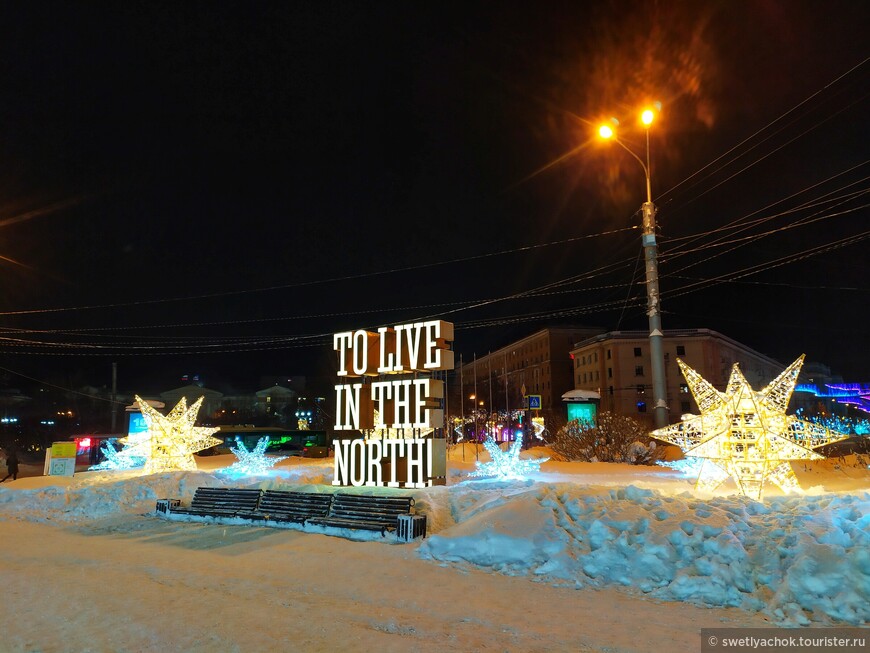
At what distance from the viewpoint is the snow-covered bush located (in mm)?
21422

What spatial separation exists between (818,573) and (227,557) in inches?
350

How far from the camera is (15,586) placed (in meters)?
8.36

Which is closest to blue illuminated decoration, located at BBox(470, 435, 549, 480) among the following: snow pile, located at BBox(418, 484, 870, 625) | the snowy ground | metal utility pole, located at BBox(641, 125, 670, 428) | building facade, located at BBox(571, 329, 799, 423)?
metal utility pole, located at BBox(641, 125, 670, 428)

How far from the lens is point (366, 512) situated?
39.9 feet

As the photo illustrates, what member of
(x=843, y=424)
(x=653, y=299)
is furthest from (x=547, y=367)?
(x=653, y=299)

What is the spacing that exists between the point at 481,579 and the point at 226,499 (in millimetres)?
8205

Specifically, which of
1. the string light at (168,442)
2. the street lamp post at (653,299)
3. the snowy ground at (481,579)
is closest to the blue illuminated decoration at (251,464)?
the string light at (168,442)

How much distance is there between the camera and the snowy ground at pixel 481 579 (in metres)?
6.38

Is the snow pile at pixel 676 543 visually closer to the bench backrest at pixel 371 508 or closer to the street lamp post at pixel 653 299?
the bench backrest at pixel 371 508

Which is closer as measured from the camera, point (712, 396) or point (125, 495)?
→ point (712, 396)

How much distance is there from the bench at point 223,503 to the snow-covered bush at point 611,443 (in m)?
13.4

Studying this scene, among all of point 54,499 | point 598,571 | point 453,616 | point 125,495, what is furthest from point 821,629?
point 54,499

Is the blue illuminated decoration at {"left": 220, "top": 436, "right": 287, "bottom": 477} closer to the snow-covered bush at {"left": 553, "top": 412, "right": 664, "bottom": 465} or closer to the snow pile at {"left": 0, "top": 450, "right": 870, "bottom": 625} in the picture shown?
the snow pile at {"left": 0, "top": 450, "right": 870, "bottom": 625}

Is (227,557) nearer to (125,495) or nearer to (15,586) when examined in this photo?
(15,586)
